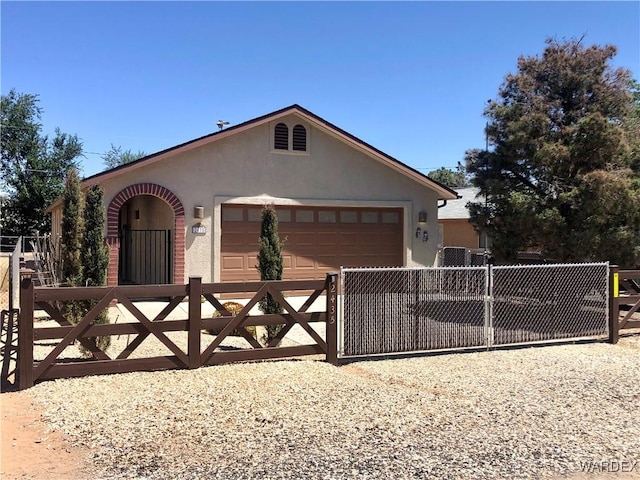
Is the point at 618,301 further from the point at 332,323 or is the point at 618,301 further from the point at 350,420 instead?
the point at 350,420

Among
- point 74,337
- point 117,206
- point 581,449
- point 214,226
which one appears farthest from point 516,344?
point 117,206

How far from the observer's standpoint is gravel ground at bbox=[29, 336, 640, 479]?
4445mm

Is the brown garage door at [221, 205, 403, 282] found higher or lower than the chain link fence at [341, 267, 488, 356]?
higher

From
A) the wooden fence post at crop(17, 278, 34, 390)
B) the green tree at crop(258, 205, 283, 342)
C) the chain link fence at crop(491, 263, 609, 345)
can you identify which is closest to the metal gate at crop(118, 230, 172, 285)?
the green tree at crop(258, 205, 283, 342)

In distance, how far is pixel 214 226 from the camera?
559 inches

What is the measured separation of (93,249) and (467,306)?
18.1ft

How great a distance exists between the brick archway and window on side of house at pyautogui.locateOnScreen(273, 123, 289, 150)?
9.51ft

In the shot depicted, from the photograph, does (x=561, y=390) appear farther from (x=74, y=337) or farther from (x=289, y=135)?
(x=289, y=135)

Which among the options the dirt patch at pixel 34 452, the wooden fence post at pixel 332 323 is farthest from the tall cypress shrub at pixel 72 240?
the wooden fence post at pixel 332 323

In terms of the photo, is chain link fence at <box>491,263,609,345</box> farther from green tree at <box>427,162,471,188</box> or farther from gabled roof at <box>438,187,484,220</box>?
green tree at <box>427,162,471,188</box>

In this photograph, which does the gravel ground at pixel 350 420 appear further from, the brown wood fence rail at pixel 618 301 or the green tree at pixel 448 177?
the green tree at pixel 448 177

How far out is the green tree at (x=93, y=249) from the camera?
26.5 feet

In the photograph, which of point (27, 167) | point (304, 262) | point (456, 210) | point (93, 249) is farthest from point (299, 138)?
point (27, 167)

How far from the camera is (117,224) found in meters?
13.4
